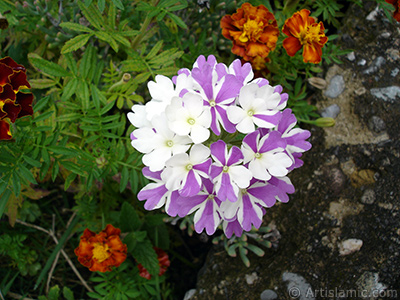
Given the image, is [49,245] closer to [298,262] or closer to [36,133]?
[36,133]

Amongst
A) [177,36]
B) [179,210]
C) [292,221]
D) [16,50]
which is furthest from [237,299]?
[16,50]

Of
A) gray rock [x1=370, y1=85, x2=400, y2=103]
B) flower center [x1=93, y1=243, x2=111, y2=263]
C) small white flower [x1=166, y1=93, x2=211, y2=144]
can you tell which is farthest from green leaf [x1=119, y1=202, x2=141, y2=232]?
gray rock [x1=370, y1=85, x2=400, y2=103]

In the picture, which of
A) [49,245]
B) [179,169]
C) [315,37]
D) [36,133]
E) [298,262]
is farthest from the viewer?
[49,245]

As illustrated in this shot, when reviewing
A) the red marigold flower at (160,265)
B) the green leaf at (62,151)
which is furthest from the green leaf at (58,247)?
the green leaf at (62,151)

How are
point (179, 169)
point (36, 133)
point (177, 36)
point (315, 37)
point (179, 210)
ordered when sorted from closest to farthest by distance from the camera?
point (179, 169) < point (179, 210) < point (36, 133) < point (315, 37) < point (177, 36)

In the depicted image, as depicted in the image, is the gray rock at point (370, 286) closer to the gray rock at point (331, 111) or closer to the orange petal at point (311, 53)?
the gray rock at point (331, 111)

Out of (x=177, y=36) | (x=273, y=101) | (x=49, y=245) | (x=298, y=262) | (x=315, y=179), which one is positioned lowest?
(x=49, y=245)

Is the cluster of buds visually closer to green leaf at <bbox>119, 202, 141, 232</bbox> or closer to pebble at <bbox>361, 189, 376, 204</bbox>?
pebble at <bbox>361, 189, 376, 204</bbox>
